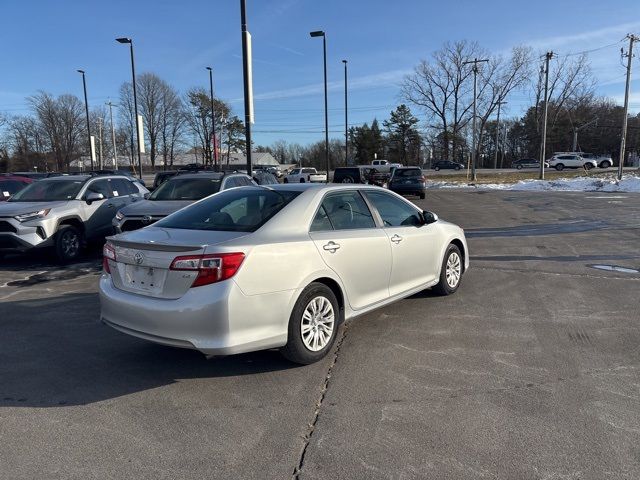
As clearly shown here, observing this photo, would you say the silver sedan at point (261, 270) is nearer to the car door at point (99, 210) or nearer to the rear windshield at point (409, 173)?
the car door at point (99, 210)

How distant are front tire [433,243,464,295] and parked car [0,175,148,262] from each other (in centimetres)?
708

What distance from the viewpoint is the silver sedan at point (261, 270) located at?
12.4 feet

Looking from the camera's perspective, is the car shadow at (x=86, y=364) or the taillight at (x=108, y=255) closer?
the car shadow at (x=86, y=364)

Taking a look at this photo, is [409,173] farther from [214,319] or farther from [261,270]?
[214,319]

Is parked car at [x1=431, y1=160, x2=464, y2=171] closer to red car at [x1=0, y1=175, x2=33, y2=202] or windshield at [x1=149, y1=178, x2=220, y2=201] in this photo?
red car at [x1=0, y1=175, x2=33, y2=202]

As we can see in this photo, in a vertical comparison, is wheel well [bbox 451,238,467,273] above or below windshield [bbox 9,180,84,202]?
below

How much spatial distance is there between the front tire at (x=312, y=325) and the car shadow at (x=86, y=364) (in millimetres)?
247

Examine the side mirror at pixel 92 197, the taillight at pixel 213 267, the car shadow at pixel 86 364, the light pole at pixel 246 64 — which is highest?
the light pole at pixel 246 64

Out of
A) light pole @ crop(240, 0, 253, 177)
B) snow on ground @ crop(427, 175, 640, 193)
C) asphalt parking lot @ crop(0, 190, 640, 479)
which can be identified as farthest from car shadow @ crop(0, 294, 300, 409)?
snow on ground @ crop(427, 175, 640, 193)

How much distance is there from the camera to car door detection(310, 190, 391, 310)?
15.0ft

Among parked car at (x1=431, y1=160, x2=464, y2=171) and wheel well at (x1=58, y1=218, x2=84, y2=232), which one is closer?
wheel well at (x1=58, y1=218, x2=84, y2=232)

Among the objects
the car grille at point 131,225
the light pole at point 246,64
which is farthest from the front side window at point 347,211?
the light pole at point 246,64

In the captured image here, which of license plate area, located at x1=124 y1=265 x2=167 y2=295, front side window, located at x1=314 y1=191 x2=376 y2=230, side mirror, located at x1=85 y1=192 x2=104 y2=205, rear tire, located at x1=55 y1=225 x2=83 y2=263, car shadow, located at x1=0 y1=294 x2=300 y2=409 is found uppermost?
front side window, located at x1=314 y1=191 x2=376 y2=230

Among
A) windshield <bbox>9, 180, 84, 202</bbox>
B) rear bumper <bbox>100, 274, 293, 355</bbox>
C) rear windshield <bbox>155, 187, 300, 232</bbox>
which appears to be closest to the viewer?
rear bumper <bbox>100, 274, 293, 355</bbox>
